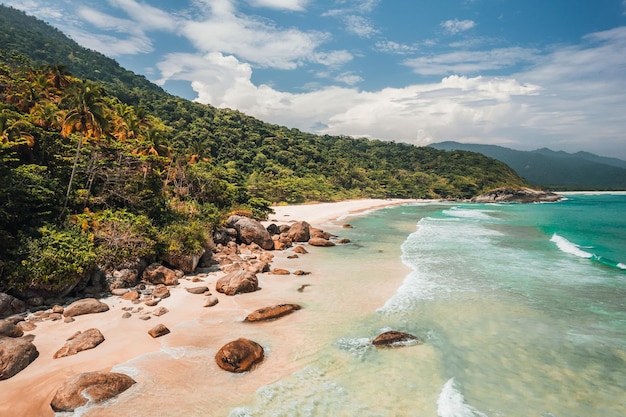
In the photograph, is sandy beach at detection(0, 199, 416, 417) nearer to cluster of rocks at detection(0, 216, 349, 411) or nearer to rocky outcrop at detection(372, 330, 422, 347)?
cluster of rocks at detection(0, 216, 349, 411)

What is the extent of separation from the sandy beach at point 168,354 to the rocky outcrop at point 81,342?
0.64ft

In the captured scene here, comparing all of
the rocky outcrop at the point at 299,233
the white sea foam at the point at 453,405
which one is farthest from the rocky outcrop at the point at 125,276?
the rocky outcrop at the point at 299,233

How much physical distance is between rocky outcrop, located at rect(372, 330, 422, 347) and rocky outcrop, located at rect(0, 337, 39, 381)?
10.6 metres

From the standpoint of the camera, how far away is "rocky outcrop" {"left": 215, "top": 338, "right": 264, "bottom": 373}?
9.75m

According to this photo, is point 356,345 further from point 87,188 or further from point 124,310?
point 87,188

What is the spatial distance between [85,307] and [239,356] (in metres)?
7.33

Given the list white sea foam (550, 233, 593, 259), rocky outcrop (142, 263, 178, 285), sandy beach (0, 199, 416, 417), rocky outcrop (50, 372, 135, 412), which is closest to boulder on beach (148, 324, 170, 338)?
sandy beach (0, 199, 416, 417)

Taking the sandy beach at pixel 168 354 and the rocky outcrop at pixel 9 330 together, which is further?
the rocky outcrop at pixel 9 330

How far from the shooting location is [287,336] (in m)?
12.0

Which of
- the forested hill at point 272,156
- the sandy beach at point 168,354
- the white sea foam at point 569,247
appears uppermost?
the forested hill at point 272,156

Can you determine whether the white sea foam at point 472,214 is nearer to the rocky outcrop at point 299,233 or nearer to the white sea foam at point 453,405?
the rocky outcrop at point 299,233

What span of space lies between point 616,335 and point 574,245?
23231 mm

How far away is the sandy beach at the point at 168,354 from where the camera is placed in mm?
8211

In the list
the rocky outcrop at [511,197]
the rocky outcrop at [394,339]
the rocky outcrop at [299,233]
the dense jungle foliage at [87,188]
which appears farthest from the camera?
the rocky outcrop at [511,197]
